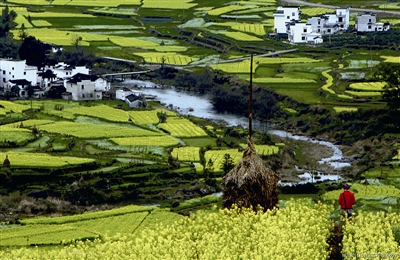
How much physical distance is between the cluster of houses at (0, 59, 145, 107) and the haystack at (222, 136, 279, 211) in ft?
148

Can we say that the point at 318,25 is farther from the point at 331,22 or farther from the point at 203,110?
the point at 203,110

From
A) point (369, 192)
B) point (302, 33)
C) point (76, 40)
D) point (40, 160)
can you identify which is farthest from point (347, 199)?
point (302, 33)

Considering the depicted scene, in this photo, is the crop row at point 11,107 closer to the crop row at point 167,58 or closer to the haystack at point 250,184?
the crop row at point 167,58

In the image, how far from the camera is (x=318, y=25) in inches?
4139

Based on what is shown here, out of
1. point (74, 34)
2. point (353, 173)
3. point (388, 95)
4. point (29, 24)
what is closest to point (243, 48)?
point (74, 34)

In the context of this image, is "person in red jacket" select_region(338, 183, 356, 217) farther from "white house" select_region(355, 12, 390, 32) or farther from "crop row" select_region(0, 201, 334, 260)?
"white house" select_region(355, 12, 390, 32)

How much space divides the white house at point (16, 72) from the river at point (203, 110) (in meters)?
7.88

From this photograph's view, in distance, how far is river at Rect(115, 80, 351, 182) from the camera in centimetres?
6147

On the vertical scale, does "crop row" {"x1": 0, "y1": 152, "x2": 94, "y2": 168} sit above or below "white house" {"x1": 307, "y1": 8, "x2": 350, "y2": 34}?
below

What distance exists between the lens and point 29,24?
375ft

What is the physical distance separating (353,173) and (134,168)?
12.3m

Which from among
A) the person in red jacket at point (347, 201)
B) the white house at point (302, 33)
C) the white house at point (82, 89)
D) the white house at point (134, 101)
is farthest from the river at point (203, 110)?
the person in red jacket at point (347, 201)

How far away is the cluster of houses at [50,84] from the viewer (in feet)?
260

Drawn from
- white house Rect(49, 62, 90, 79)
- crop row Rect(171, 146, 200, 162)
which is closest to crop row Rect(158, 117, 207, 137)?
crop row Rect(171, 146, 200, 162)
